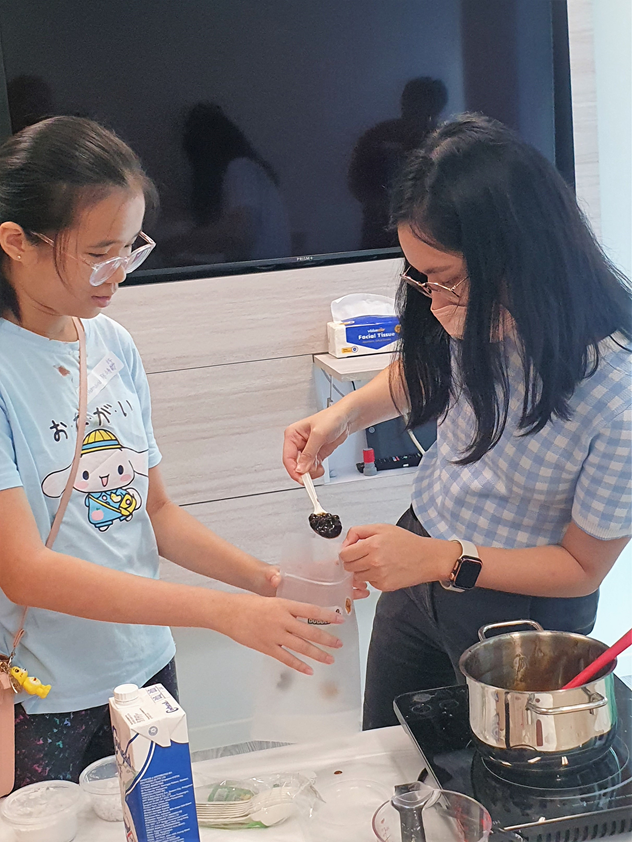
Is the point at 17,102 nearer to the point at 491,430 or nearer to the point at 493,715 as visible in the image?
the point at 491,430

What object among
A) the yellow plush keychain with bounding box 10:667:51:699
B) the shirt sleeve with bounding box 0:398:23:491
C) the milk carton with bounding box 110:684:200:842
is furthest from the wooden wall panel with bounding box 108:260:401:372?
the milk carton with bounding box 110:684:200:842

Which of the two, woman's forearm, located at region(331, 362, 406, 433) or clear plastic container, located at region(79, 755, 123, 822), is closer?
clear plastic container, located at region(79, 755, 123, 822)

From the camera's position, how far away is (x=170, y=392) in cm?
225

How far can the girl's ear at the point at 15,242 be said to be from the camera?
1.07 metres

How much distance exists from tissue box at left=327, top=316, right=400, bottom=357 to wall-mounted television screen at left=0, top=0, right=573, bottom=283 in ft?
0.72

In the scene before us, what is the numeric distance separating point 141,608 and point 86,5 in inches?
63.6

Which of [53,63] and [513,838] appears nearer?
[513,838]

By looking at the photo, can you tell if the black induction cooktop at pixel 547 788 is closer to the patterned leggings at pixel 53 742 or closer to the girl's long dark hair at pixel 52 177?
the patterned leggings at pixel 53 742

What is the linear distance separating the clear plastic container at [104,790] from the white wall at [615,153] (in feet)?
5.32

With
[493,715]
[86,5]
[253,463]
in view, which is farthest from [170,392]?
[493,715]

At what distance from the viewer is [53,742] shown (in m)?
1.09

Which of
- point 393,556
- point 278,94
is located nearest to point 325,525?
point 393,556

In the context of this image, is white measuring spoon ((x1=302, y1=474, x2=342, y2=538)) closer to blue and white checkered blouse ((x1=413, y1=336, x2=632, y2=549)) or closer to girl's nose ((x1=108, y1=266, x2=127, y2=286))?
blue and white checkered blouse ((x1=413, y1=336, x2=632, y2=549))

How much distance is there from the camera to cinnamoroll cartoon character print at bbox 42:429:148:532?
1.10 meters
